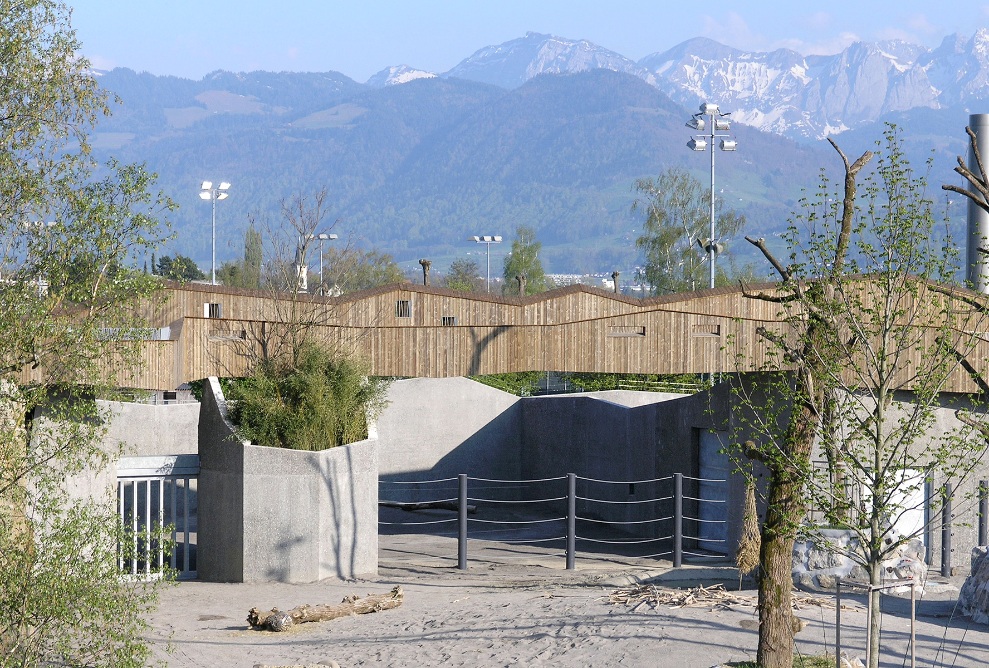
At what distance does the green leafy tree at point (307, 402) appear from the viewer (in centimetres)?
1630

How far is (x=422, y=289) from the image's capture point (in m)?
34.2

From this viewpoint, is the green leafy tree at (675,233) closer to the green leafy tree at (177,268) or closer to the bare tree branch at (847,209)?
the green leafy tree at (177,268)

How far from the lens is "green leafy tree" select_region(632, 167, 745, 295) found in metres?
62.9

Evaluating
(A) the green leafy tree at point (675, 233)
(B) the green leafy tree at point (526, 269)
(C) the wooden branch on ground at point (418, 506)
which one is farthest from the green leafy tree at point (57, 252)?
(B) the green leafy tree at point (526, 269)

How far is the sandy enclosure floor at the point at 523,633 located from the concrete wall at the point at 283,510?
805mm

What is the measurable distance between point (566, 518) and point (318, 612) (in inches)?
191

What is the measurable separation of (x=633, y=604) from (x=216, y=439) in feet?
22.1

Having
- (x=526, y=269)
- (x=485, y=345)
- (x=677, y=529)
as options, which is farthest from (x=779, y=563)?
(x=526, y=269)

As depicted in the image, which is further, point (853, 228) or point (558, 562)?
point (558, 562)

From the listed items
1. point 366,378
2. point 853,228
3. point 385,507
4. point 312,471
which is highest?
point 853,228

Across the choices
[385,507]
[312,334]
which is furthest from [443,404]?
[312,334]

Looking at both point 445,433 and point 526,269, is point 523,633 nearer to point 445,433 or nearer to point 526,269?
point 445,433

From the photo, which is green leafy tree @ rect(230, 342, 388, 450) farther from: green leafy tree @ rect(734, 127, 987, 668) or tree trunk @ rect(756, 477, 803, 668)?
green leafy tree @ rect(734, 127, 987, 668)

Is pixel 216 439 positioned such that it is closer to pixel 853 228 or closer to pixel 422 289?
pixel 853 228
